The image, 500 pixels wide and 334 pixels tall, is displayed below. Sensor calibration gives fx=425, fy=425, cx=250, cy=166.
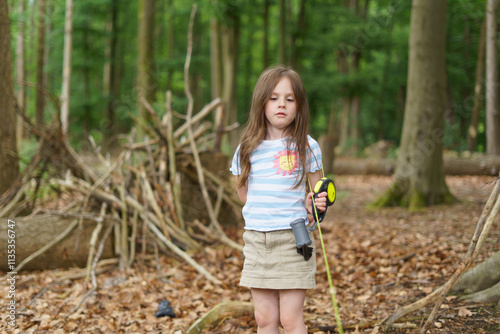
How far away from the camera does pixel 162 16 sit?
2402cm

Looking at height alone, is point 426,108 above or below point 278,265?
above

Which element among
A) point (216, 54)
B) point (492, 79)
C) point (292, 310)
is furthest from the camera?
point (216, 54)

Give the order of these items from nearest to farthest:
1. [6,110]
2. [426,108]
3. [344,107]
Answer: [6,110] < [426,108] < [344,107]

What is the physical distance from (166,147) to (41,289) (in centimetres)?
218

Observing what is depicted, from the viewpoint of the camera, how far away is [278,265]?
2.23 m

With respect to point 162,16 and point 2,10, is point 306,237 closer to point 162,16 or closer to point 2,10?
point 2,10

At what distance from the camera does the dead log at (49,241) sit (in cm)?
427

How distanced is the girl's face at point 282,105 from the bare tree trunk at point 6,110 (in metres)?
3.56

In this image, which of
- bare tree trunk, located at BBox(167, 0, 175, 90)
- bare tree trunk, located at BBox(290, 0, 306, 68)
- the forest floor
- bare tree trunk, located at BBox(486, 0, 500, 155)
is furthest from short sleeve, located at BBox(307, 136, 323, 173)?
bare tree trunk, located at BBox(167, 0, 175, 90)

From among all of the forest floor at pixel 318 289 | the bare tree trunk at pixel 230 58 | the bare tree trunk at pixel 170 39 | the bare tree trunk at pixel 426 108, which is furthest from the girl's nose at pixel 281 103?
the bare tree trunk at pixel 170 39

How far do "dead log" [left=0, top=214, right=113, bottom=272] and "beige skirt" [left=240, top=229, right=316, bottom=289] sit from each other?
107 inches

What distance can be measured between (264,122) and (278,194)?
42 cm

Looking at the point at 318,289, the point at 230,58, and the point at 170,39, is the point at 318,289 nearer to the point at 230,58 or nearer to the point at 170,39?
the point at 230,58

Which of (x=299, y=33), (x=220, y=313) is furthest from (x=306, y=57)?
(x=220, y=313)
